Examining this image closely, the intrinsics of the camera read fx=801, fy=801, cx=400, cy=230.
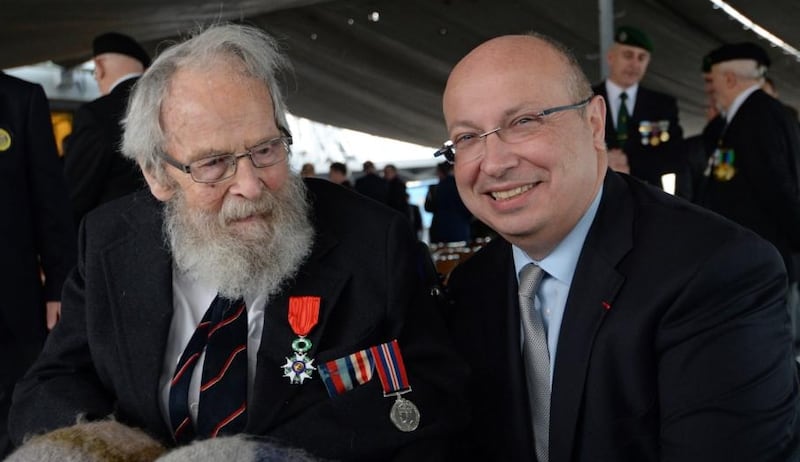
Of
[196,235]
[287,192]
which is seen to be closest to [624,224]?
[287,192]

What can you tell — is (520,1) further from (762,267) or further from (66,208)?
(762,267)

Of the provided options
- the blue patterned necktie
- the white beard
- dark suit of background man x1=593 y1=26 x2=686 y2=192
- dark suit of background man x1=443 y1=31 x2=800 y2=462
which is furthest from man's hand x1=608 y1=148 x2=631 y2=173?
the white beard

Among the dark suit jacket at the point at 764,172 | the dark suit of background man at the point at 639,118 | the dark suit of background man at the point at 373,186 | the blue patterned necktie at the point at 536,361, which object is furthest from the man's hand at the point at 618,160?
the dark suit of background man at the point at 373,186

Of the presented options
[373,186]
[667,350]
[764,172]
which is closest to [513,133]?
[667,350]

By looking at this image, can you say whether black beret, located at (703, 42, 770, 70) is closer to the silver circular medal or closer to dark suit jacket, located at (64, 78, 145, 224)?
dark suit jacket, located at (64, 78, 145, 224)

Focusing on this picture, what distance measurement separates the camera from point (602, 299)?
1677 millimetres

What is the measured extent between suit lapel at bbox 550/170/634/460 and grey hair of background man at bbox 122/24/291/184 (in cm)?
79

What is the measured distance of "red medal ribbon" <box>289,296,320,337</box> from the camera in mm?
1792

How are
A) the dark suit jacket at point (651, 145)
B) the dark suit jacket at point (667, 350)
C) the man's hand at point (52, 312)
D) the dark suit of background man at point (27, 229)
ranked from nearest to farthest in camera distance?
the dark suit jacket at point (667, 350), the dark suit of background man at point (27, 229), the man's hand at point (52, 312), the dark suit jacket at point (651, 145)

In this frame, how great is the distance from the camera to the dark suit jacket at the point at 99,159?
3516mm

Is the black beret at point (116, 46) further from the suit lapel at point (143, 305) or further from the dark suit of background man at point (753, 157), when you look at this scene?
the dark suit of background man at point (753, 157)

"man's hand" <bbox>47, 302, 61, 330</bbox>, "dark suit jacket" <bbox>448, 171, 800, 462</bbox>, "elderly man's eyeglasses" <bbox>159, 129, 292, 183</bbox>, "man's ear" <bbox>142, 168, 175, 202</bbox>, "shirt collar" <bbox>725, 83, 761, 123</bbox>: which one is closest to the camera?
"dark suit jacket" <bbox>448, 171, 800, 462</bbox>

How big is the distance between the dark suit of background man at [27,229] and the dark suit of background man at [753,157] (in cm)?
317

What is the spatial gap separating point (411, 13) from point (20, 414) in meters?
6.84
